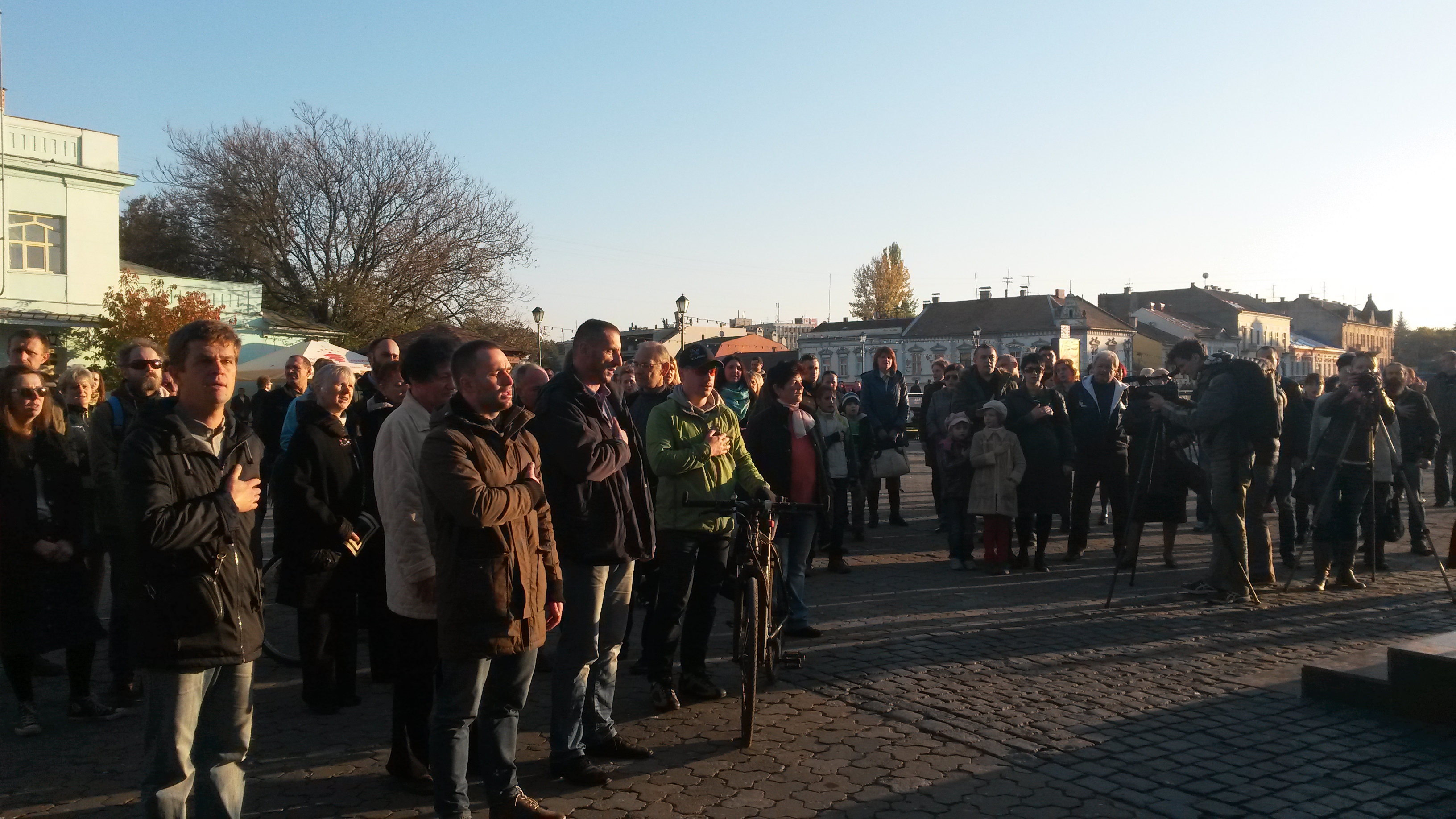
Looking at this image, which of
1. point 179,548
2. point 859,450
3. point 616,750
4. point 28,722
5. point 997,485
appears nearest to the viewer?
point 179,548

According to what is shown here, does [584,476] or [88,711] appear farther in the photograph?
[88,711]

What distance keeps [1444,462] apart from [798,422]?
1176 centimetres

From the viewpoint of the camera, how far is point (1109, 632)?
761cm

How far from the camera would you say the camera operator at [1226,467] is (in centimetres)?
851

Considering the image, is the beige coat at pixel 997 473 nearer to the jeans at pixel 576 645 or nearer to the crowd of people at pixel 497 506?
the crowd of people at pixel 497 506

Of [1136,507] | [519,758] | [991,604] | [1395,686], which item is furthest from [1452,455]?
[519,758]

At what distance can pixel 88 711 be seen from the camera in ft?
19.1

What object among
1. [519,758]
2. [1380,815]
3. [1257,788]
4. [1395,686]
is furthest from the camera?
[1395,686]

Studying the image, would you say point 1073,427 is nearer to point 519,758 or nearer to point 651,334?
point 519,758

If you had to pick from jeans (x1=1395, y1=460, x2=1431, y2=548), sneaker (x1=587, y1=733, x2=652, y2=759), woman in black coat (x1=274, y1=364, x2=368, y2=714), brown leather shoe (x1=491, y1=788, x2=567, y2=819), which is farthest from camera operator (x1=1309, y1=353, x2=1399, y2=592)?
woman in black coat (x1=274, y1=364, x2=368, y2=714)

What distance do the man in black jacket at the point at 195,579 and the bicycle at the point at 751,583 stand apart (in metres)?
2.36

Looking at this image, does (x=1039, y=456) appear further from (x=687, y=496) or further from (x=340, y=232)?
(x=340, y=232)

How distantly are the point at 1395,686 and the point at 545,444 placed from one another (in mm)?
4584

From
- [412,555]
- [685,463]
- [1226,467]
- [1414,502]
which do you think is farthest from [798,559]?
[1414,502]
